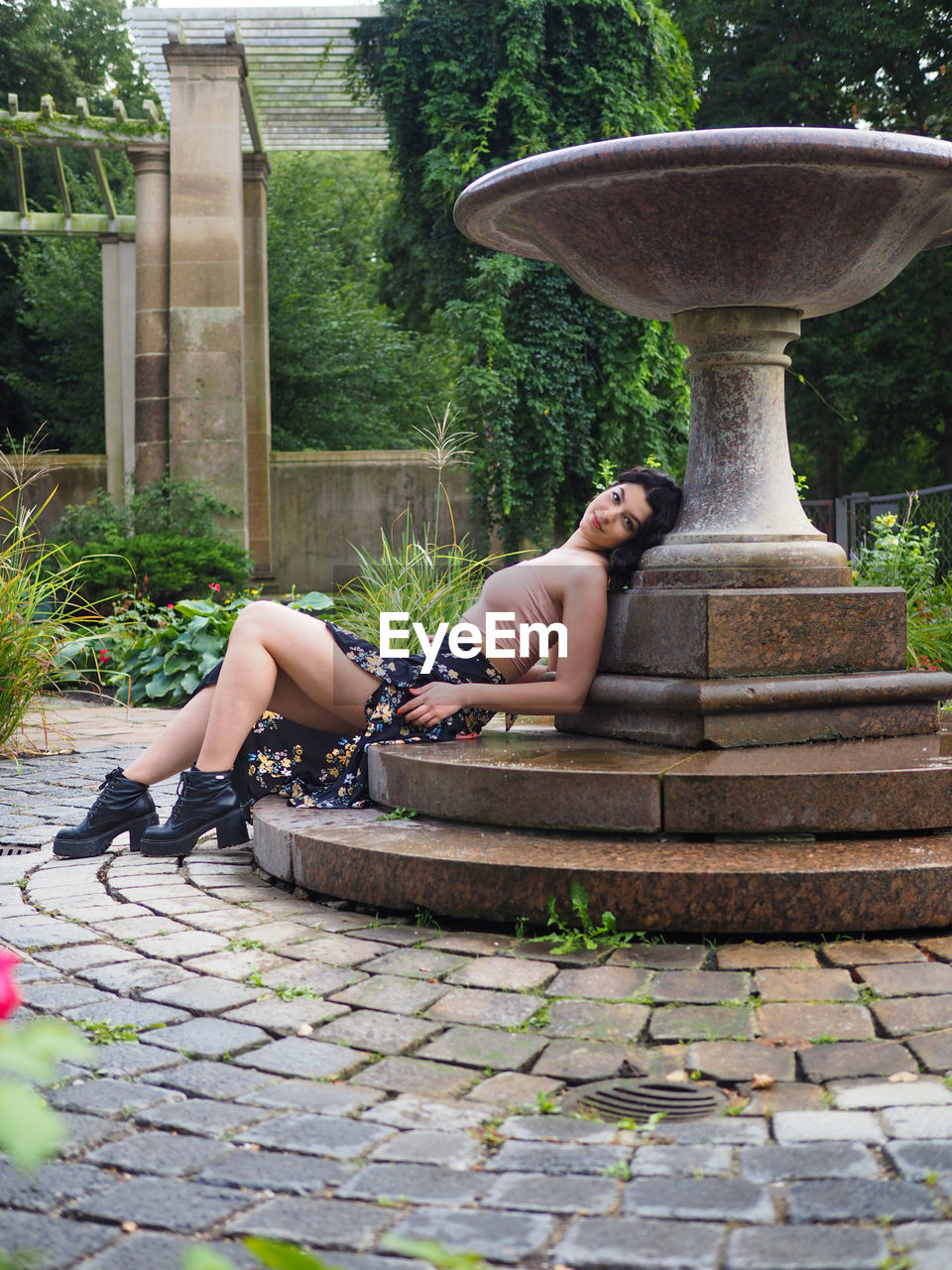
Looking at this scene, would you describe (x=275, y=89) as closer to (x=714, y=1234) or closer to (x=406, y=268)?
(x=406, y=268)

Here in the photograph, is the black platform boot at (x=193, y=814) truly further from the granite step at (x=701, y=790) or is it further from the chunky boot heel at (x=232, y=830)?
the granite step at (x=701, y=790)

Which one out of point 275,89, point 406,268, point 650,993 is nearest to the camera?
point 650,993

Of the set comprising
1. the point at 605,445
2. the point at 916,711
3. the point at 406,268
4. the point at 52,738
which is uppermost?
the point at 406,268

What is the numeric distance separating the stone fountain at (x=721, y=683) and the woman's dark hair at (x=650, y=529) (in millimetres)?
77

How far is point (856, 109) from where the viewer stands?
19391mm

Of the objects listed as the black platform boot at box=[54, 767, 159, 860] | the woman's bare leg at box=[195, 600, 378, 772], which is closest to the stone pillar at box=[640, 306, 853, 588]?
the woman's bare leg at box=[195, 600, 378, 772]

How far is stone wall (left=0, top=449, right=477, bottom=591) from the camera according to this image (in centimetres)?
1612

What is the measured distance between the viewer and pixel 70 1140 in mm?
1999

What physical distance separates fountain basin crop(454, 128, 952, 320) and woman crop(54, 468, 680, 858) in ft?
2.53

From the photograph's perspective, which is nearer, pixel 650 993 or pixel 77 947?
pixel 650 993

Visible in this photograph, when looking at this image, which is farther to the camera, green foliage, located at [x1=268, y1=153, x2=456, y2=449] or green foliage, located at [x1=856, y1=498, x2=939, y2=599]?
green foliage, located at [x1=268, y1=153, x2=456, y2=449]

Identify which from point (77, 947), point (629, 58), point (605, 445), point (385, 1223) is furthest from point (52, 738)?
point (629, 58)

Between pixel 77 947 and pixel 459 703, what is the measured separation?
1438 mm

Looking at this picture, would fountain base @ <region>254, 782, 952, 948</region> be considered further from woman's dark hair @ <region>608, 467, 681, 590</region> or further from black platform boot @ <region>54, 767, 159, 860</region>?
woman's dark hair @ <region>608, 467, 681, 590</region>
